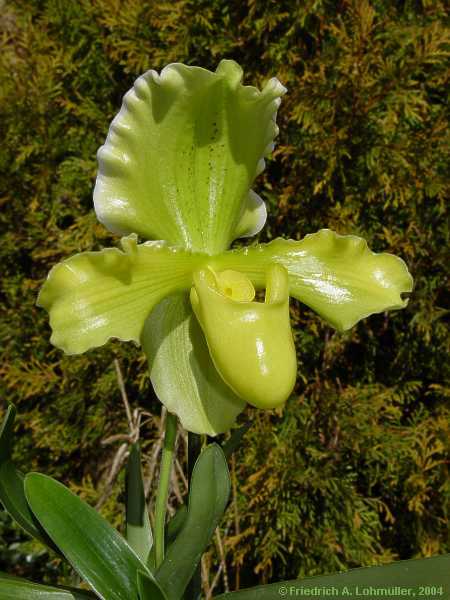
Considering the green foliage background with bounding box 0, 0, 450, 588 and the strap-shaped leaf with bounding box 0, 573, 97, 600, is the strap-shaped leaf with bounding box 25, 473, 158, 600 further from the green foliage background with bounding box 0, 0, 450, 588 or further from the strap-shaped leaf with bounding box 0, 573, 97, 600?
the green foliage background with bounding box 0, 0, 450, 588

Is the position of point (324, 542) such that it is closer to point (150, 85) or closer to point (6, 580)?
point (6, 580)

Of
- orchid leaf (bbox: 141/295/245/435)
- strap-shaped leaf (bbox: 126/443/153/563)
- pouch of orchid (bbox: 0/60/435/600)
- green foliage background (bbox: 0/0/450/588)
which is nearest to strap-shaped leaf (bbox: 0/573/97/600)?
pouch of orchid (bbox: 0/60/435/600)

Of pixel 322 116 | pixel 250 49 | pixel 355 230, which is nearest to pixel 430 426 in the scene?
pixel 355 230

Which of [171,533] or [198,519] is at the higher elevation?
[198,519]

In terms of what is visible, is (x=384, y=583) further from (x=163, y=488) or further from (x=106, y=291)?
(x=106, y=291)

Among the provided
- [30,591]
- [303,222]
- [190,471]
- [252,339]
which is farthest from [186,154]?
[303,222]

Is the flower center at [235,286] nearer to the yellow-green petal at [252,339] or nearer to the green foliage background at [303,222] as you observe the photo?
the yellow-green petal at [252,339]
